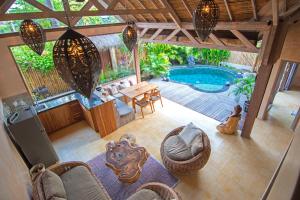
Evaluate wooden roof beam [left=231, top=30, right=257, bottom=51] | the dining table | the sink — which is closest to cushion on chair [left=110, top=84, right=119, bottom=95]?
the dining table

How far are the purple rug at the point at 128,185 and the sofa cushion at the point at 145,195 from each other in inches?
26.6

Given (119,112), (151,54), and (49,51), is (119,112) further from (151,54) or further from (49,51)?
(151,54)

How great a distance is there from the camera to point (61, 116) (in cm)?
510

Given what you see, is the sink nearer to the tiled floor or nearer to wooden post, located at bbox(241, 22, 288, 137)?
the tiled floor

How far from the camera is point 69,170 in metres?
3.18

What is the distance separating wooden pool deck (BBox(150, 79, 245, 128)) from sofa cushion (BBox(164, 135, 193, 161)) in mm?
2235

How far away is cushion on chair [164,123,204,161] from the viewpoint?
3338mm

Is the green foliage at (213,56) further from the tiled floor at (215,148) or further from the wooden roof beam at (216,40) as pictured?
the wooden roof beam at (216,40)

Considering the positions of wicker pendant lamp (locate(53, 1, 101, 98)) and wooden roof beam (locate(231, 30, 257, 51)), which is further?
wooden roof beam (locate(231, 30, 257, 51))

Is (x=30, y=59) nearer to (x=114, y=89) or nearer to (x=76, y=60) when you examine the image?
(x=114, y=89)

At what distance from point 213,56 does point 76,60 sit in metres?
10.6

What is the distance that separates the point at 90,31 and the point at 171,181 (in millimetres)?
4936

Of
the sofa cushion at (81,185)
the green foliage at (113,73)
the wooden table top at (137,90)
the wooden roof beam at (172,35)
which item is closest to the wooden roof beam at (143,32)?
the wooden roof beam at (172,35)

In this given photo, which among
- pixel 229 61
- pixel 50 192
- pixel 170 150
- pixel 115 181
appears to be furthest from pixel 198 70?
pixel 50 192
